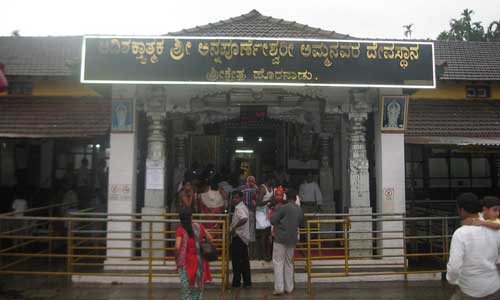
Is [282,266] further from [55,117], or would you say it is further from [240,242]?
[55,117]

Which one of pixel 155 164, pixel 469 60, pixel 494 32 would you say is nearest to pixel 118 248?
pixel 155 164

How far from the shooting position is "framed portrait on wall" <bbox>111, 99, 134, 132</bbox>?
895 cm

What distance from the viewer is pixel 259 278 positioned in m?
8.07

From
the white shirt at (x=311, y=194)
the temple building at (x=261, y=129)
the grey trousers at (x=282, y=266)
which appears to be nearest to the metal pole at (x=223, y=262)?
the grey trousers at (x=282, y=266)

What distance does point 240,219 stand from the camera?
735cm

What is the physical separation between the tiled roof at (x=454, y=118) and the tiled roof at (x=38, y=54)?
10.5 meters

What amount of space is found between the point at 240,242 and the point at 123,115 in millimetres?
3753

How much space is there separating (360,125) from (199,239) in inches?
206

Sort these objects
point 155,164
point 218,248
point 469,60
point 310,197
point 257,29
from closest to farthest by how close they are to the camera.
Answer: point 218,248, point 155,164, point 257,29, point 310,197, point 469,60

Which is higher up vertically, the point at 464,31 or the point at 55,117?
the point at 464,31

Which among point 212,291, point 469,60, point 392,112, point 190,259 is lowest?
point 212,291

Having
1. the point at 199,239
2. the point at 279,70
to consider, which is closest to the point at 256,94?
the point at 279,70

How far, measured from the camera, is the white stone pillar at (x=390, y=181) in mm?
8945

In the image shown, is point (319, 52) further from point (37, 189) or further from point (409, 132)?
point (37, 189)
